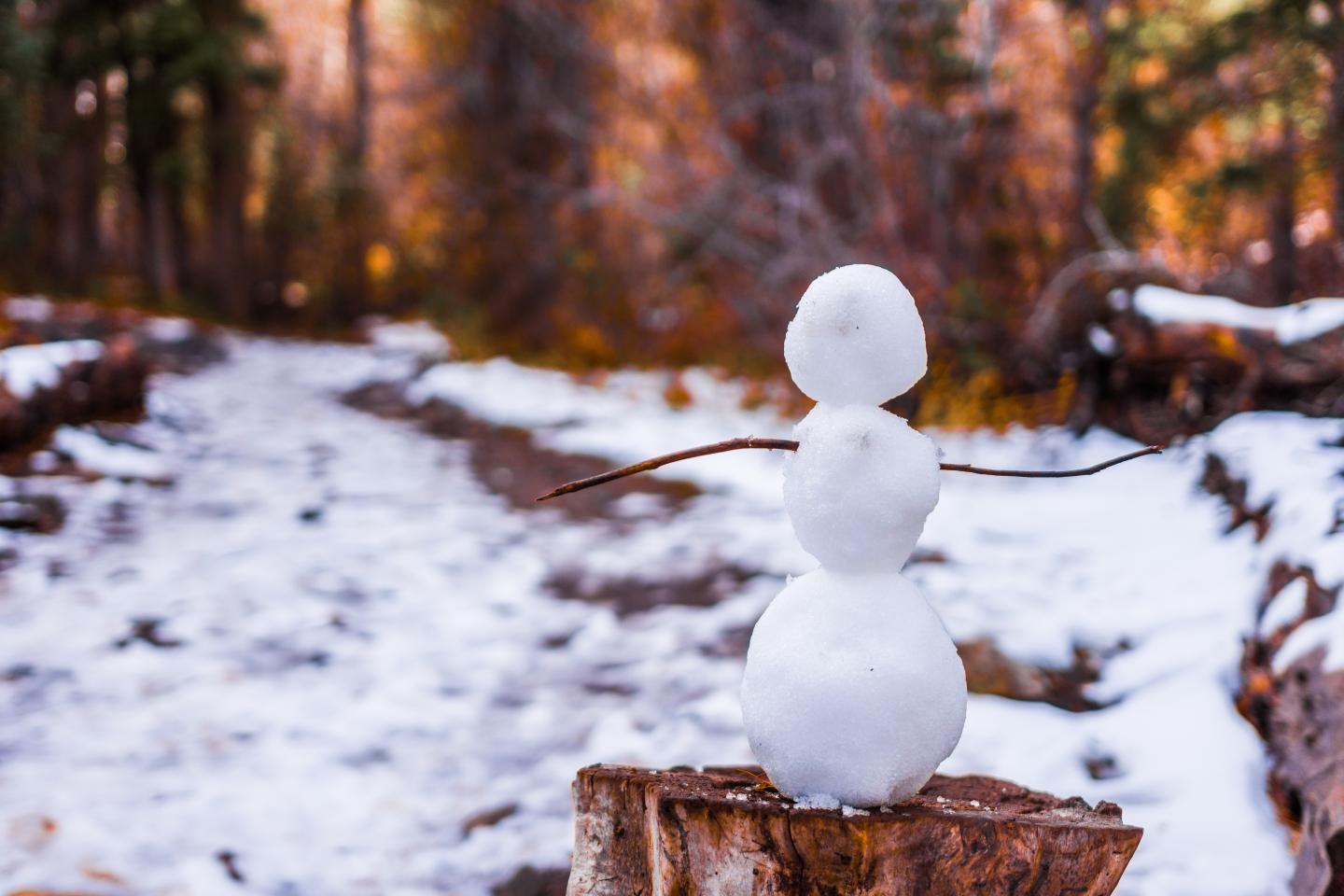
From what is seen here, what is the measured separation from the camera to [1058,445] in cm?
458

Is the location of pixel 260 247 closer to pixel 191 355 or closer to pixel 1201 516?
pixel 191 355

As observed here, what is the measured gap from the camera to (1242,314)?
148 inches

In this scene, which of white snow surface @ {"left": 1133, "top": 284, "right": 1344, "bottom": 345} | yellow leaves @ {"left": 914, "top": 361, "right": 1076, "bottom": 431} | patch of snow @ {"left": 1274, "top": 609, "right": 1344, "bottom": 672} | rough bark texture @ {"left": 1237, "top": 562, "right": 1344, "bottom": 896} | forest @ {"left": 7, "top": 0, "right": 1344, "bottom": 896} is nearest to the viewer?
forest @ {"left": 7, "top": 0, "right": 1344, "bottom": 896}

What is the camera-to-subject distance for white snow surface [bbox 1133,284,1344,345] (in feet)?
10.8

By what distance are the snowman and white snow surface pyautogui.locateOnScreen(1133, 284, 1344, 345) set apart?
277 centimetres

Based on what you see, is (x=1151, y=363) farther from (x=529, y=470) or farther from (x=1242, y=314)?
(x=529, y=470)

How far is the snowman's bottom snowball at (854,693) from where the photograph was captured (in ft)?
3.92

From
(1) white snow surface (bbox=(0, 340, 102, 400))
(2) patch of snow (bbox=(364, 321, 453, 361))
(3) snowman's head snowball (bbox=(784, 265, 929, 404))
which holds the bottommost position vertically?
(2) patch of snow (bbox=(364, 321, 453, 361))

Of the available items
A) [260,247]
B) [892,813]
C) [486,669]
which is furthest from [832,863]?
[260,247]

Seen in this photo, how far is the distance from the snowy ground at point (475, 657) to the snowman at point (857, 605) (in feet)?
2.75

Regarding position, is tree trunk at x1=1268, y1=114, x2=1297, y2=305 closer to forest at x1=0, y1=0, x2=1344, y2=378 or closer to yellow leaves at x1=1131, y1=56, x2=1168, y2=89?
forest at x1=0, y1=0, x2=1344, y2=378

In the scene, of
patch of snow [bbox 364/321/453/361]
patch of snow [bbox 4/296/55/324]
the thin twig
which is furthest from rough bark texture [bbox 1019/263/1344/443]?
patch of snow [bbox 4/296/55/324]

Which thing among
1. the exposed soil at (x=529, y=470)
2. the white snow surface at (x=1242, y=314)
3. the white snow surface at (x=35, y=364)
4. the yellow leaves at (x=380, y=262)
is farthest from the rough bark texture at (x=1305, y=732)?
the yellow leaves at (x=380, y=262)

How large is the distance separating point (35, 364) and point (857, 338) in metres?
4.88
